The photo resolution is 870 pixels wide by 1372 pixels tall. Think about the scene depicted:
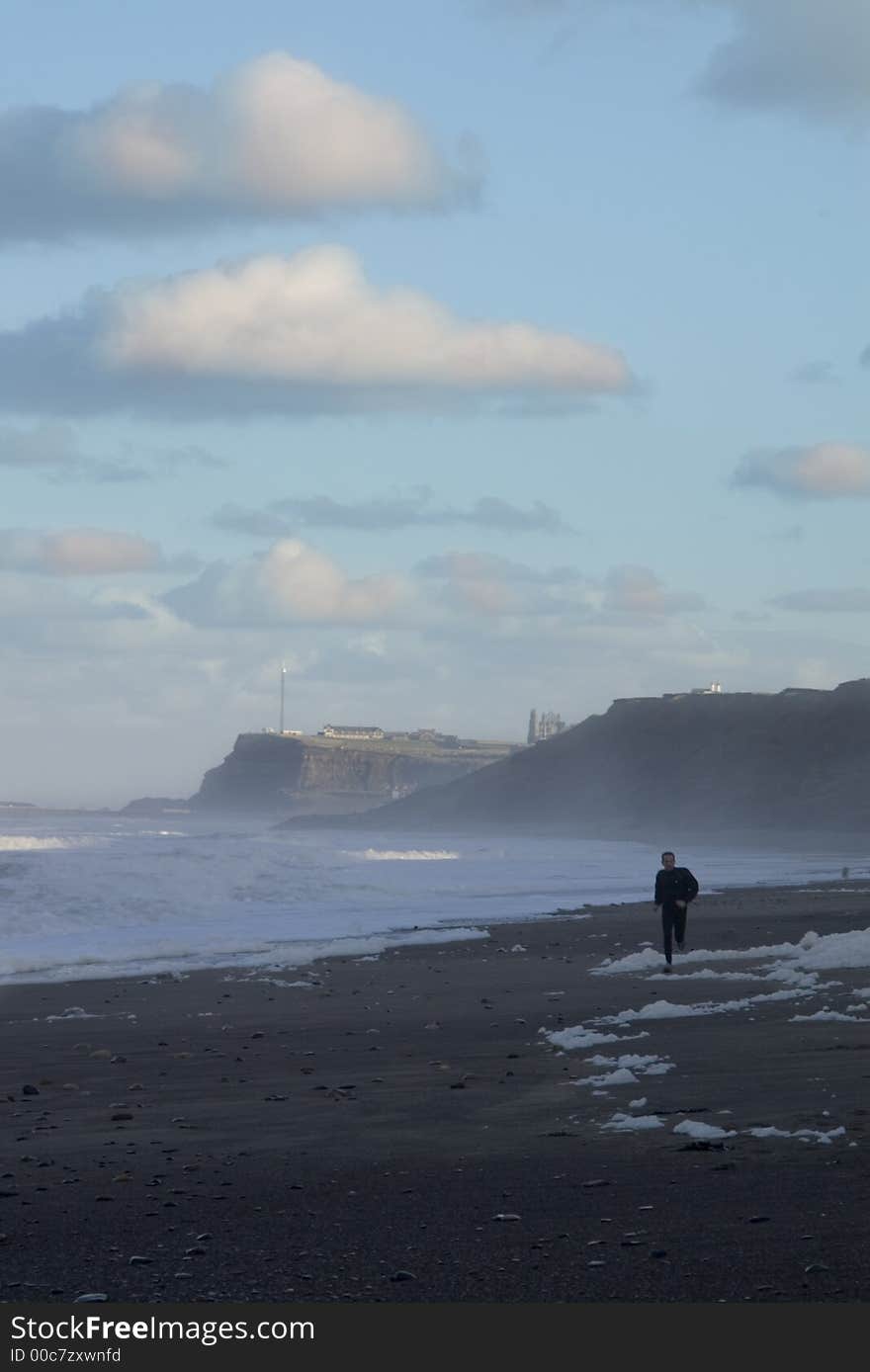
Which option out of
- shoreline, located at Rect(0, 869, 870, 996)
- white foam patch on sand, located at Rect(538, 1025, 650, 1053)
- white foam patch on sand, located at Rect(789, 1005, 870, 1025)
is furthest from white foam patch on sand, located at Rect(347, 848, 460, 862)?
white foam patch on sand, located at Rect(789, 1005, 870, 1025)

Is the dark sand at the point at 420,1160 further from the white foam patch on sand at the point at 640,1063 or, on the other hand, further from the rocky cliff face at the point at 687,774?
the rocky cliff face at the point at 687,774

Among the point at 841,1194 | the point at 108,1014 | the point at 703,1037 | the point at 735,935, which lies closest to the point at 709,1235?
the point at 841,1194

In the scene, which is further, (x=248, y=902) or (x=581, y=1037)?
(x=248, y=902)

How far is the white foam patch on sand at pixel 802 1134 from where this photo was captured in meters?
7.73

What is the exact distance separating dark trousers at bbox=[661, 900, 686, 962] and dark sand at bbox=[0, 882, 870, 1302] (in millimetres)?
3007

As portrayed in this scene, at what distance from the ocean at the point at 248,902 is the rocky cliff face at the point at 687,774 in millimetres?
72882

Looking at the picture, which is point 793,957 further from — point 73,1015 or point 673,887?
point 73,1015

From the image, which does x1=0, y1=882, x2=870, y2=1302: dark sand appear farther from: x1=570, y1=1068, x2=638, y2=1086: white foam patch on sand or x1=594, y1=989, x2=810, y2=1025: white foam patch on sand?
x1=594, y1=989, x2=810, y2=1025: white foam patch on sand

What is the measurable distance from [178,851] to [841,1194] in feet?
125

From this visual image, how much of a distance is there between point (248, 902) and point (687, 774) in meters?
114

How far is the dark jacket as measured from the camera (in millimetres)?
19125

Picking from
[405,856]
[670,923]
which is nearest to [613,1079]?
[670,923]

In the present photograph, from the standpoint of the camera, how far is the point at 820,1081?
9.41 metres

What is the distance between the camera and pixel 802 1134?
25.8 ft
